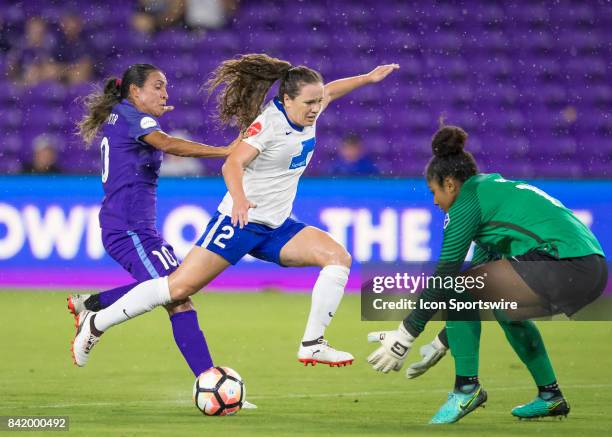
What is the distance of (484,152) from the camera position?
48.7 feet

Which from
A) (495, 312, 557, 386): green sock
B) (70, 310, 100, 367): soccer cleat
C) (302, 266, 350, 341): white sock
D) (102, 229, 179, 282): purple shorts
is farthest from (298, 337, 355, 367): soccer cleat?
(70, 310, 100, 367): soccer cleat

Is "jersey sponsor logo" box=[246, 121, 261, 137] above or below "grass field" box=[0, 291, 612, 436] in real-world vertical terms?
above

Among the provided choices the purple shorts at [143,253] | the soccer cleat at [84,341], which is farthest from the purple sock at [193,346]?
the soccer cleat at [84,341]

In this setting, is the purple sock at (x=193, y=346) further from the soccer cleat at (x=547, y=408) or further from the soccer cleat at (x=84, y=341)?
the soccer cleat at (x=547, y=408)

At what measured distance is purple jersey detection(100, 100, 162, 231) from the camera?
684 cm

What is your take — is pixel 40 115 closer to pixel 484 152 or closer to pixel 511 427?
pixel 484 152

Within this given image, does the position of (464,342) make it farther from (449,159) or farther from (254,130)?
(254,130)

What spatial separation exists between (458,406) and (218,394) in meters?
1.18

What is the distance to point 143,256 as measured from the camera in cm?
675

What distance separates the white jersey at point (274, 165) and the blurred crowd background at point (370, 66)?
771cm

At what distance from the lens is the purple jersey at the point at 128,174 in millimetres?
6840

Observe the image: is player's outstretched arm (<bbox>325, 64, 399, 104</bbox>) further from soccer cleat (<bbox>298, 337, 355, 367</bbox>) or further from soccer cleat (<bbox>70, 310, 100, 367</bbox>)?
soccer cleat (<bbox>70, 310, 100, 367</bbox>)

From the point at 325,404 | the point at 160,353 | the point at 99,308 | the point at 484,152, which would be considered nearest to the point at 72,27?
the point at 484,152

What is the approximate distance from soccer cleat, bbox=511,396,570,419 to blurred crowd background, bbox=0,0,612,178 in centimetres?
839
